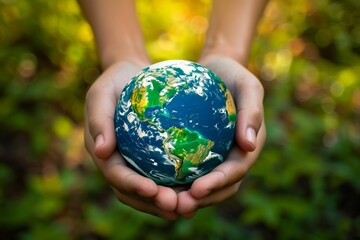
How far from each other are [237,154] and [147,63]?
758mm

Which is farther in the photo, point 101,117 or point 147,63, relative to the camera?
point 147,63

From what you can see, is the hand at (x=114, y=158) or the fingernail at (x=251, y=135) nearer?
the hand at (x=114, y=158)

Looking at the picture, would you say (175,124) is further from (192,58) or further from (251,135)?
(192,58)

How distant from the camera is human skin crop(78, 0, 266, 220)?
1.85 metres

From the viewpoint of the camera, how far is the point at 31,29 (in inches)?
150

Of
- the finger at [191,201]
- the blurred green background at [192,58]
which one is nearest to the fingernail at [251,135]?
the finger at [191,201]

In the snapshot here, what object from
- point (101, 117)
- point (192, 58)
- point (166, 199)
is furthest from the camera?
point (192, 58)

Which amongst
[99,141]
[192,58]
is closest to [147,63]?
[99,141]

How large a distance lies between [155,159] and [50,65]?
2.24 metres

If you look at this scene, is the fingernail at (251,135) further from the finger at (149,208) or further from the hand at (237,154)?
the finger at (149,208)

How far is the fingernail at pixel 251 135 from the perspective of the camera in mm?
1921

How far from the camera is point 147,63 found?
2545 mm

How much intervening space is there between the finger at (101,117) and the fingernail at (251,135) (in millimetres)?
513

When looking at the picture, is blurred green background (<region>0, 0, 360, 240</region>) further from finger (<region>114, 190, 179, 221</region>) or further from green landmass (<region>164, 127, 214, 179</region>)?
green landmass (<region>164, 127, 214, 179</region>)
